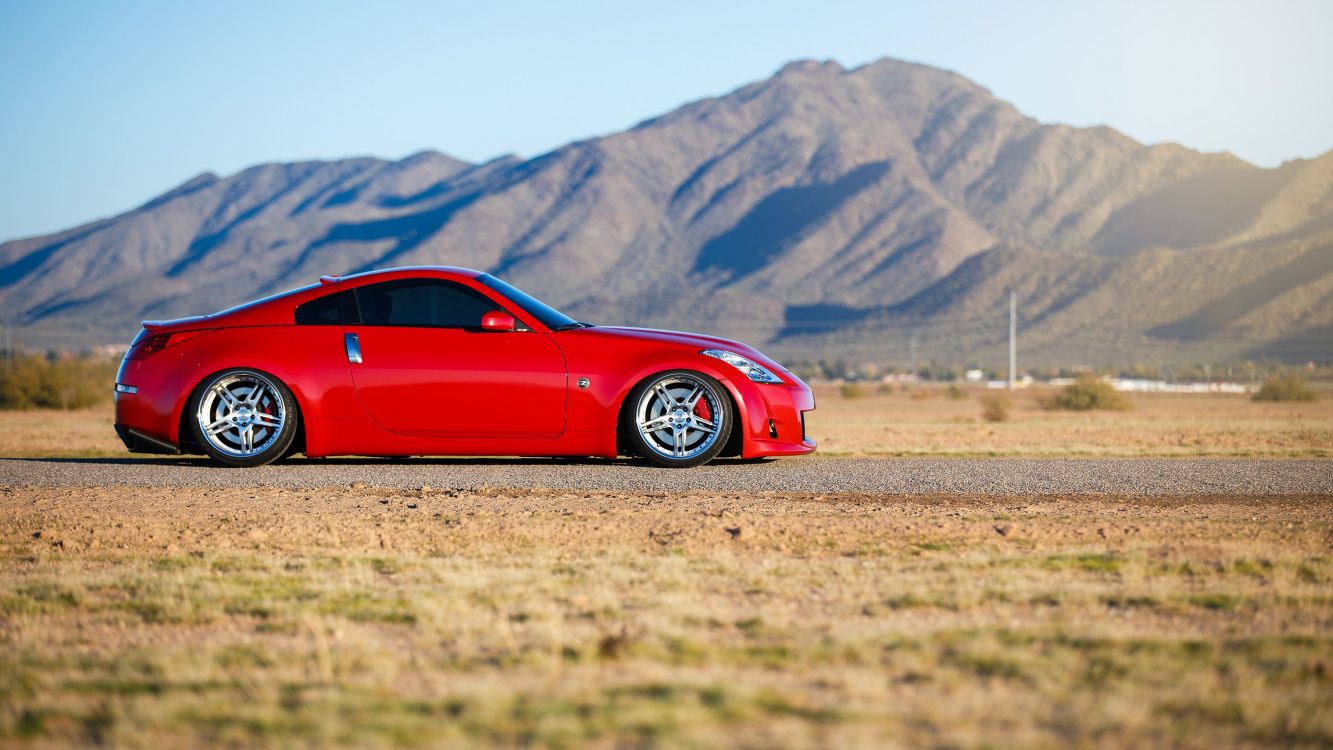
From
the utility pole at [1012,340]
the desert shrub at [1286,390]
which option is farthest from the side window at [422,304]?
the utility pole at [1012,340]

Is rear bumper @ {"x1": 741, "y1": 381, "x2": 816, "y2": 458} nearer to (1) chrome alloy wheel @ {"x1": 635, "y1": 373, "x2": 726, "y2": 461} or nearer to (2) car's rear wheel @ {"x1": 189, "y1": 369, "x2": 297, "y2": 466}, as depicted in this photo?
(1) chrome alloy wheel @ {"x1": 635, "y1": 373, "x2": 726, "y2": 461}

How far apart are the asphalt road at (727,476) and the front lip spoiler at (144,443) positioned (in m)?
0.16

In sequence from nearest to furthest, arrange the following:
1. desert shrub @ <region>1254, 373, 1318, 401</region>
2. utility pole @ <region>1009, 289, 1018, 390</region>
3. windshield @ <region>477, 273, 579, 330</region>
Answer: windshield @ <region>477, 273, 579, 330</region> < desert shrub @ <region>1254, 373, 1318, 401</region> < utility pole @ <region>1009, 289, 1018, 390</region>

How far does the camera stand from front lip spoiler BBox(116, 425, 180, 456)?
9.60 metres

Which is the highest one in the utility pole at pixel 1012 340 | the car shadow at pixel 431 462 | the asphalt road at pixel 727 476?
the utility pole at pixel 1012 340

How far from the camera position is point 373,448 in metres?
9.44

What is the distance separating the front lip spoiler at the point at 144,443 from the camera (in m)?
9.60

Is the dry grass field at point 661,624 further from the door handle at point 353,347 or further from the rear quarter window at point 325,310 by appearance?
the rear quarter window at point 325,310

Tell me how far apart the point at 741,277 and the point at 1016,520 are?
619 ft

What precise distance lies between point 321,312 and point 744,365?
3.12 meters

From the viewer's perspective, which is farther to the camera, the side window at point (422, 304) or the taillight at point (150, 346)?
the taillight at point (150, 346)

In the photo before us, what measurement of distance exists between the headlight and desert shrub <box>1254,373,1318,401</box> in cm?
5152

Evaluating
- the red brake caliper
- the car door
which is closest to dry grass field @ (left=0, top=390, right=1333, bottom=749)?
the car door

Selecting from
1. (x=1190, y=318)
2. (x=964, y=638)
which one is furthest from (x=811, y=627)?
(x=1190, y=318)
